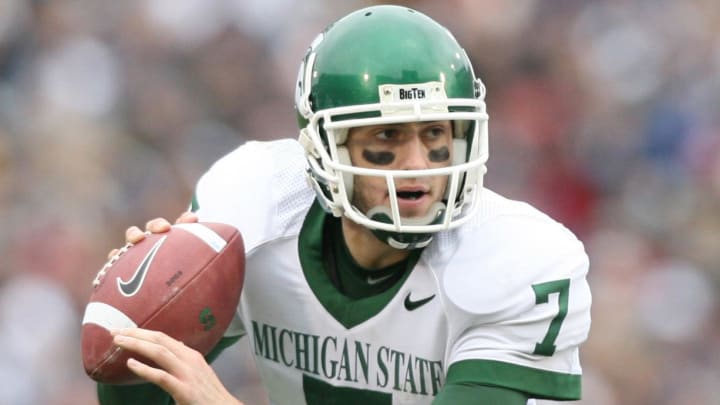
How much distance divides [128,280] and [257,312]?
0.39 metres

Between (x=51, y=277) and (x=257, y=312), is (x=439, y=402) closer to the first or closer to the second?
(x=257, y=312)

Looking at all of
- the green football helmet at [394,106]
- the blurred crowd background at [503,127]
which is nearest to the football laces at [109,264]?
the green football helmet at [394,106]

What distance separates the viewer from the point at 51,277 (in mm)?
4949

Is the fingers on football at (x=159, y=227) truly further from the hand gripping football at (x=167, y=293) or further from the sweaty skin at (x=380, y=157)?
the sweaty skin at (x=380, y=157)

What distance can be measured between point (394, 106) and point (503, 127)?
3.39 metres

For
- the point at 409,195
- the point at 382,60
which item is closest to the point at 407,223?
the point at 409,195

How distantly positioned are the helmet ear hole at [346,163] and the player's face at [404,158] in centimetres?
1

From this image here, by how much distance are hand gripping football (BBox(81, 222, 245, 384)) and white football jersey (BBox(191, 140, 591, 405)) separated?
7.3 inches

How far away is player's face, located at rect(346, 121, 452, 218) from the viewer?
246 centimetres

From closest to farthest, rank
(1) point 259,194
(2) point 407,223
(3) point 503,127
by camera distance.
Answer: (2) point 407,223 < (1) point 259,194 < (3) point 503,127

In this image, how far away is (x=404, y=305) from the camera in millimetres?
2590

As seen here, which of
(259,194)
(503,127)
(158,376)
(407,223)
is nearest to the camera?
(158,376)

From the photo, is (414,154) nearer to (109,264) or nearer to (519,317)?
(519,317)

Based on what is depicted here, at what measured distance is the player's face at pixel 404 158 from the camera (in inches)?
96.7
